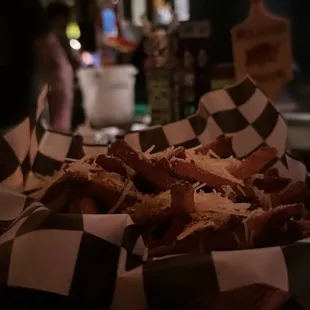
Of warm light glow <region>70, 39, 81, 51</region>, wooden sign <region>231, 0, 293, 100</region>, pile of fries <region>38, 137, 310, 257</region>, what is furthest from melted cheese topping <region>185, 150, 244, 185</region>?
warm light glow <region>70, 39, 81, 51</region>

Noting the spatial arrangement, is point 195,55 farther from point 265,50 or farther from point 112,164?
point 112,164

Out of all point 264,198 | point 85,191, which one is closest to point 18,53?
point 85,191

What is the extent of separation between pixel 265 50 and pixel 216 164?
0.62 m

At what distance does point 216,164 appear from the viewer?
72 cm

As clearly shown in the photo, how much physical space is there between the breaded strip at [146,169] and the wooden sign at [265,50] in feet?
2.14

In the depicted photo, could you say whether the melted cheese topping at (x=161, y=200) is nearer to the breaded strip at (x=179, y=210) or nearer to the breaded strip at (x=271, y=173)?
the breaded strip at (x=179, y=210)

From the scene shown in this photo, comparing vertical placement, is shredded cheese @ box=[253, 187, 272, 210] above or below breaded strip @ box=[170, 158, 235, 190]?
below

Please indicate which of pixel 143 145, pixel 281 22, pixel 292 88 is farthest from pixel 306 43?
pixel 143 145

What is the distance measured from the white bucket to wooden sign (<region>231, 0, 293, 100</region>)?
720mm

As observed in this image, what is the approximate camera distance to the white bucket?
1.97m

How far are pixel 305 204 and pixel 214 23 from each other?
3.20ft

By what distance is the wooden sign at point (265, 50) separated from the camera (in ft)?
4.16

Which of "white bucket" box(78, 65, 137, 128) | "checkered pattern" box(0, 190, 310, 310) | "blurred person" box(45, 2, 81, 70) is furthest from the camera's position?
"blurred person" box(45, 2, 81, 70)

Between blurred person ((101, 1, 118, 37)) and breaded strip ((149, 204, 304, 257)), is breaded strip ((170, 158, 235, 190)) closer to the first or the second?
breaded strip ((149, 204, 304, 257))
